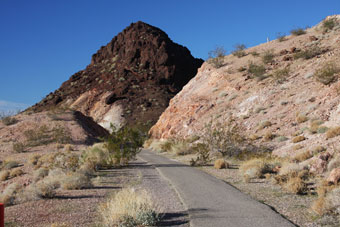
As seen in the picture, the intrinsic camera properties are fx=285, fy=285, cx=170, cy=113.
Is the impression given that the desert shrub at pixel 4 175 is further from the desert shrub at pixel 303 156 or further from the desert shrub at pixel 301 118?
the desert shrub at pixel 301 118

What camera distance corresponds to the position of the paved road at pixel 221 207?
575 centimetres

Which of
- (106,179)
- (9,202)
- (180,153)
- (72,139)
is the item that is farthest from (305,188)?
(72,139)

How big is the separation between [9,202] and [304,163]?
9.62 m

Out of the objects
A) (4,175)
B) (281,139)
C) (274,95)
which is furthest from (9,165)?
(274,95)

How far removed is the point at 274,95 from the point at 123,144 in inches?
513

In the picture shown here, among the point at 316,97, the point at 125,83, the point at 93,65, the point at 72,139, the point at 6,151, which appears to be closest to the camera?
the point at 316,97

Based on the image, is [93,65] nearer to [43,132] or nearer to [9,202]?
[43,132]

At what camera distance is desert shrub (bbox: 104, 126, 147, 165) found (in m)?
15.6

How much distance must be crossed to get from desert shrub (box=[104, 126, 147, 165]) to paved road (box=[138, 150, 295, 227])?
20.9 ft

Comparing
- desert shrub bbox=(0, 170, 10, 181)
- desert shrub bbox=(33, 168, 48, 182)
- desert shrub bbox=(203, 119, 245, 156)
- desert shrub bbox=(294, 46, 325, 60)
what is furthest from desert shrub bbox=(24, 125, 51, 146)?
desert shrub bbox=(294, 46, 325, 60)

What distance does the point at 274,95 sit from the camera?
22.6 metres

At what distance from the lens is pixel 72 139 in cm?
3059

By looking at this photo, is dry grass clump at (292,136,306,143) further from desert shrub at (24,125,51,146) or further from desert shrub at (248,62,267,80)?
desert shrub at (24,125,51,146)

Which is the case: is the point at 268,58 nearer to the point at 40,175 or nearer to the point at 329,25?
the point at 329,25
